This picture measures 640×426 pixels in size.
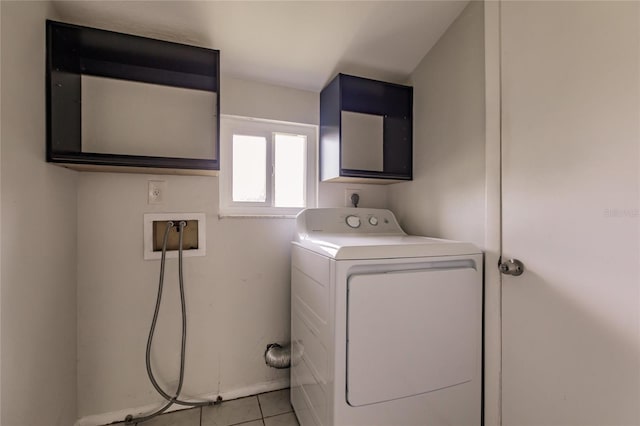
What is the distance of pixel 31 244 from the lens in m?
1.07

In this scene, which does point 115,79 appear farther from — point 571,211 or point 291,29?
point 571,211

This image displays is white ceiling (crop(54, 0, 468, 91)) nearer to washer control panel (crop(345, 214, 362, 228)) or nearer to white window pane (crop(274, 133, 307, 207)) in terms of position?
white window pane (crop(274, 133, 307, 207))

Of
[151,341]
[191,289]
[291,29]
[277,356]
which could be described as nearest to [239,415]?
[277,356]

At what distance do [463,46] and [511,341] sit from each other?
4.74 ft

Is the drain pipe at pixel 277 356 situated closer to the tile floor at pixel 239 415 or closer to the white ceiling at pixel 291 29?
the tile floor at pixel 239 415

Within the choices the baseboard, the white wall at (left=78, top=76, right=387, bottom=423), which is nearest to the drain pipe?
the white wall at (left=78, top=76, right=387, bottom=423)

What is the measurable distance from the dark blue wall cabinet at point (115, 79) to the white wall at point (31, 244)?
0.06m

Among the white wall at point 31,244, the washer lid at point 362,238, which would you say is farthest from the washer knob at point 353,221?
the white wall at point 31,244

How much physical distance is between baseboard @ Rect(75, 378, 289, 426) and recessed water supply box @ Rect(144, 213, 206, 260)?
2.77 feet

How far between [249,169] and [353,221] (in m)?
0.77

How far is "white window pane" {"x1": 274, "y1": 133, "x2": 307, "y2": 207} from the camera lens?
1.94 meters

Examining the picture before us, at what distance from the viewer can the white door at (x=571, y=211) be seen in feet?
2.87

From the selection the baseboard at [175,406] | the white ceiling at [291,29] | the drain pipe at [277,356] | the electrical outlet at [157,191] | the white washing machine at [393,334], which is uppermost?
the white ceiling at [291,29]

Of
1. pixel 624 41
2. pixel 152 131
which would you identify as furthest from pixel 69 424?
pixel 624 41
